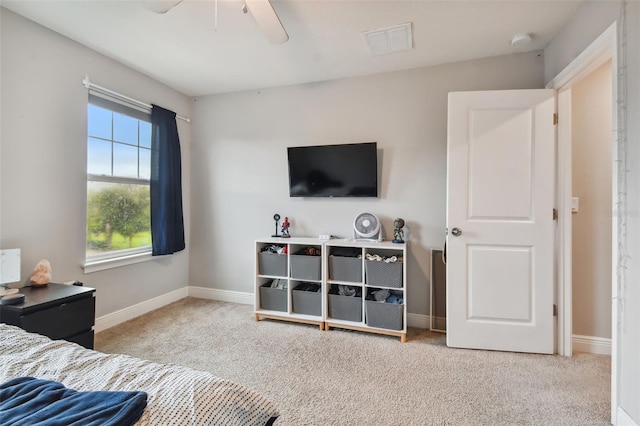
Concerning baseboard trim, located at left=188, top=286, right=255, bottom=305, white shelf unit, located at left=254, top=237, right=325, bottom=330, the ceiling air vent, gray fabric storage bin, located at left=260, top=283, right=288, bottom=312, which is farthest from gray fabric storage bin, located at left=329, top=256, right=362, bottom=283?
the ceiling air vent

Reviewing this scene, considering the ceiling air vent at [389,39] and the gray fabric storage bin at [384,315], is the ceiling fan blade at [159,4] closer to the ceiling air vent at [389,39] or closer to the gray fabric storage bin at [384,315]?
the ceiling air vent at [389,39]

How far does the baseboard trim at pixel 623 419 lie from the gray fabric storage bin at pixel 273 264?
2363mm

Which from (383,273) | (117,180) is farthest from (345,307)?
(117,180)

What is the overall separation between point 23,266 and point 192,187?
177cm

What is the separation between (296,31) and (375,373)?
8.31 feet

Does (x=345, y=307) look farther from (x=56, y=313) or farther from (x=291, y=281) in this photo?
(x=56, y=313)

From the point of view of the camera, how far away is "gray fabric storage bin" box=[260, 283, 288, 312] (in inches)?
116

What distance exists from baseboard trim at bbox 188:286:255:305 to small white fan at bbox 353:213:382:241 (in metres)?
1.48

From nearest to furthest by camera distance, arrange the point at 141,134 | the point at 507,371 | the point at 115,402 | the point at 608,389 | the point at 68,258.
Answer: the point at 115,402 → the point at 608,389 → the point at 507,371 → the point at 68,258 → the point at 141,134

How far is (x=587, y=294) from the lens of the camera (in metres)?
2.33

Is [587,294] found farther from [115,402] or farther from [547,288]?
[115,402]

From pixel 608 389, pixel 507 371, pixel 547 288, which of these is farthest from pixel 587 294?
pixel 507 371

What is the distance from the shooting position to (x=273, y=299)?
9.76 ft

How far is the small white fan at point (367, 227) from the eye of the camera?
286 cm
